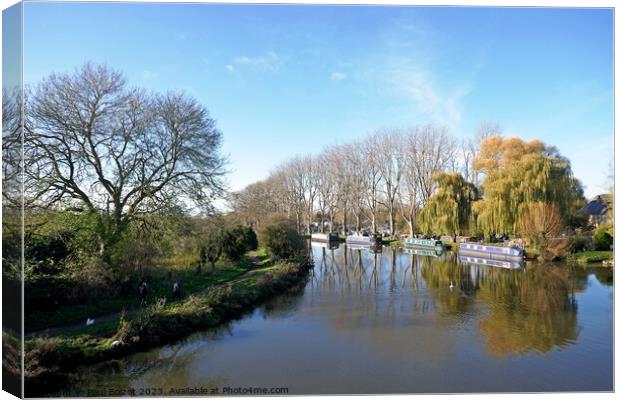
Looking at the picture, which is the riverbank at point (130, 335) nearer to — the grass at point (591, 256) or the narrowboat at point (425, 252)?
the grass at point (591, 256)

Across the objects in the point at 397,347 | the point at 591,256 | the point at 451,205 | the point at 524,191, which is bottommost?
the point at 397,347

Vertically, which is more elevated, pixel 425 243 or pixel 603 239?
pixel 603 239

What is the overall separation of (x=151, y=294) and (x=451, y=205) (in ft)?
77.1

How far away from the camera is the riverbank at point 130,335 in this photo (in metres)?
7.23

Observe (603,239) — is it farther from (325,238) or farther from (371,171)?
(325,238)

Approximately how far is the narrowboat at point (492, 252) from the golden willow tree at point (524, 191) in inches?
61.5

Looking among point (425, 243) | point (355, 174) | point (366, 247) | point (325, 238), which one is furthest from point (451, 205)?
point (325, 238)

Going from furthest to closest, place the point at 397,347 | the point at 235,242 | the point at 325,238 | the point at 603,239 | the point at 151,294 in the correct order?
the point at 325,238 < the point at 603,239 < the point at 235,242 < the point at 151,294 < the point at 397,347

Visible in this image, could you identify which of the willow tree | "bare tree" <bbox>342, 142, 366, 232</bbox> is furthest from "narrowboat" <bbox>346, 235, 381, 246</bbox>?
the willow tree

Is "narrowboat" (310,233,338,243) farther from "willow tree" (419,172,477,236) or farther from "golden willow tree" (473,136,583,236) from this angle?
"golden willow tree" (473,136,583,236)

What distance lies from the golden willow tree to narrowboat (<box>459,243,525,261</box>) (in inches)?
61.5

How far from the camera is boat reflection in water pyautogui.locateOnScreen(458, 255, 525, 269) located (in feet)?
69.4

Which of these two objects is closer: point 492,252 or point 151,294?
point 151,294

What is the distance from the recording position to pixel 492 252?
80.8ft
